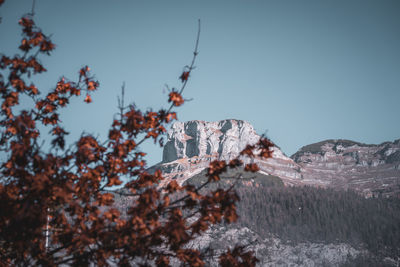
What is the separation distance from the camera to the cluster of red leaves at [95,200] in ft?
15.0

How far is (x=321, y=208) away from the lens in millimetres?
161750

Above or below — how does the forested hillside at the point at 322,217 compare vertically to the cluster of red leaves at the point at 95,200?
below

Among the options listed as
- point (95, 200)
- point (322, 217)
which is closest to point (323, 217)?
point (322, 217)

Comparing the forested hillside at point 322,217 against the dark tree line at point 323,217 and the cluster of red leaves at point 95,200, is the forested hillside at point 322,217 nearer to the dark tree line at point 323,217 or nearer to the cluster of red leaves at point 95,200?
the dark tree line at point 323,217

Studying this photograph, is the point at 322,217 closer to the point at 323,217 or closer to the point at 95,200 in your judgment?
the point at 323,217

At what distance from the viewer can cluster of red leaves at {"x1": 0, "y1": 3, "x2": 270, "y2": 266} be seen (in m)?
4.58

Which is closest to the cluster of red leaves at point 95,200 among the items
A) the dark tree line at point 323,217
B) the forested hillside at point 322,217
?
the forested hillside at point 322,217

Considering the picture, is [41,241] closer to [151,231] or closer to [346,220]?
[151,231]

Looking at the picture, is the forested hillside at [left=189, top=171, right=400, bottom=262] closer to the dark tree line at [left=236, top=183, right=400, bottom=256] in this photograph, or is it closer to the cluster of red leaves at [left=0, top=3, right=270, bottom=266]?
the dark tree line at [left=236, top=183, right=400, bottom=256]

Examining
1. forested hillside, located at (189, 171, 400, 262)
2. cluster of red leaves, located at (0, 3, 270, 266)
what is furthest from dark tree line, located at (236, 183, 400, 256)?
cluster of red leaves, located at (0, 3, 270, 266)

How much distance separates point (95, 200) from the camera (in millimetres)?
5426

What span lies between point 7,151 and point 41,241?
5.43ft

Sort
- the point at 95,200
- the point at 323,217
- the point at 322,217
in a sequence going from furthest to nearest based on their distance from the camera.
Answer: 1. the point at 322,217
2. the point at 323,217
3. the point at 95,200

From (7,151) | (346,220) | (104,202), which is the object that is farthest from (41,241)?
(346,220)
